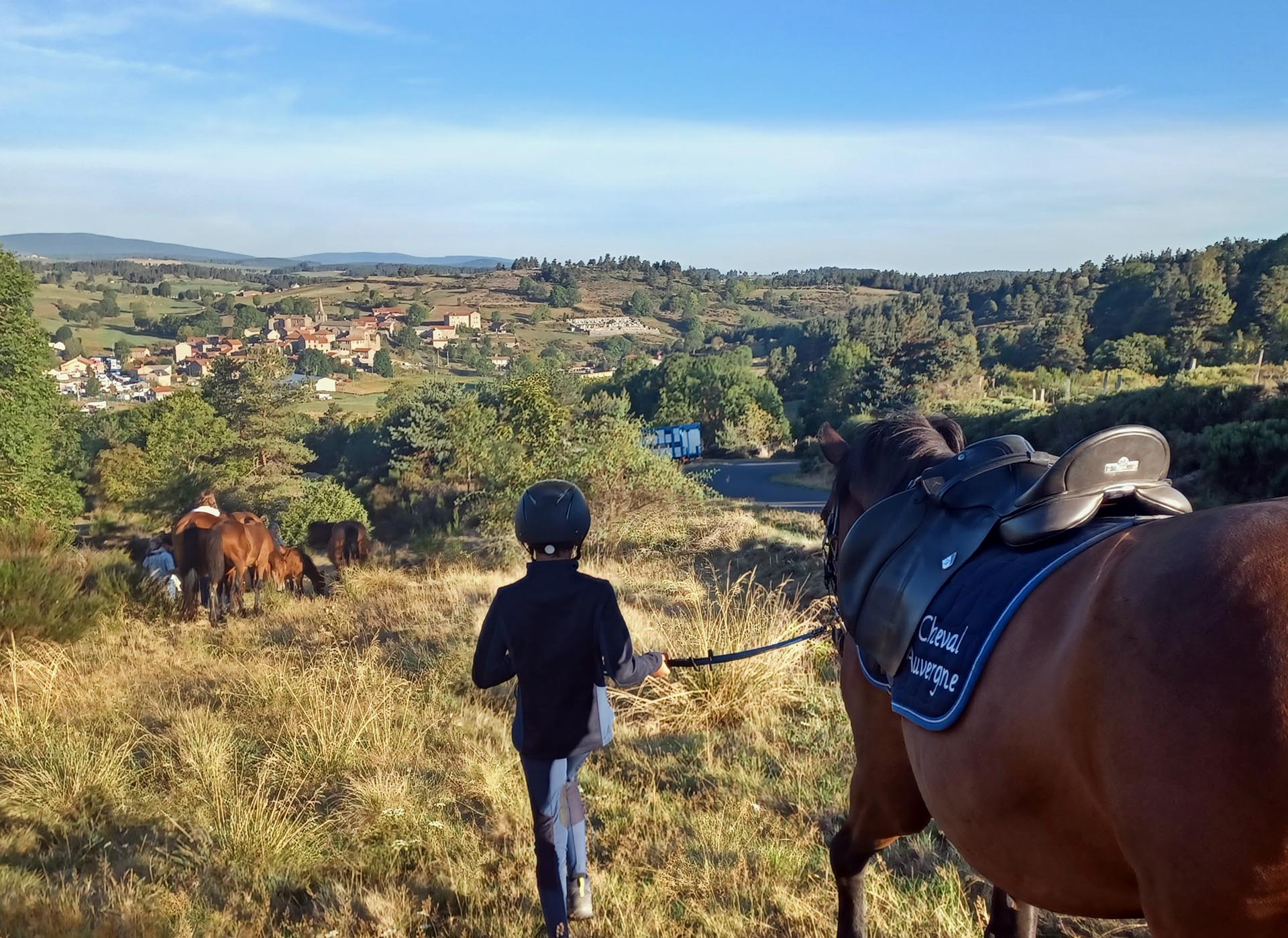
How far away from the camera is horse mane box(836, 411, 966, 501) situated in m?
2.66

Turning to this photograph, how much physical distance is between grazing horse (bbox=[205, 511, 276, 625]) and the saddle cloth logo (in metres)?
9.28

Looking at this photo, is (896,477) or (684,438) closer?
(896,477)

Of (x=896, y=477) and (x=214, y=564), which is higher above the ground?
(x=896, y=477)

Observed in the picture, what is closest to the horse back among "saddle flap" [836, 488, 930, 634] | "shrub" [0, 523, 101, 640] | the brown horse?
"saddle flap" [836, 488, 930, 634]

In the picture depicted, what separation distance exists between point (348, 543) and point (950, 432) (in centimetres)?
1455

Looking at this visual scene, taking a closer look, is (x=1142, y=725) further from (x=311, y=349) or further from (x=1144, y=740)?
(x=311, y=349)

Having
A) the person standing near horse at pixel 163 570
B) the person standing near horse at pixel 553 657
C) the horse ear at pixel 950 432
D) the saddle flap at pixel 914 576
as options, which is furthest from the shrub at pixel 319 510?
the saddle flap at pixel 914 576

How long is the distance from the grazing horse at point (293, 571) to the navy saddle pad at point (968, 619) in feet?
34.5

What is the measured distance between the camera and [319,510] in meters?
26.0

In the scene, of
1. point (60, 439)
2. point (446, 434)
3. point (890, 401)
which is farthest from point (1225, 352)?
point (60, 439)

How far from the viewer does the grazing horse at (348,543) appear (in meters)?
15.5

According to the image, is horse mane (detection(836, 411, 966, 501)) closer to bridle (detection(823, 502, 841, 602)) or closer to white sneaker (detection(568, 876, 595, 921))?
bridle (detection(823, 502, 841, 602))

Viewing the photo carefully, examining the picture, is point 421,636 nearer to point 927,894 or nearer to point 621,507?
point 927,894

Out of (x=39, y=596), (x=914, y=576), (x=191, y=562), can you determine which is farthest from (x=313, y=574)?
(x=914, y=576)
